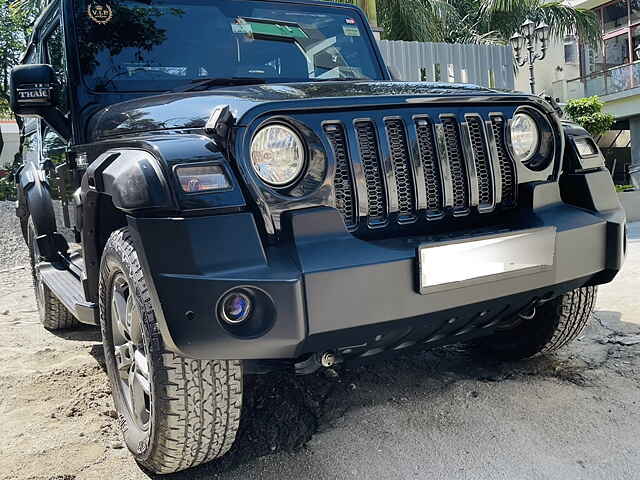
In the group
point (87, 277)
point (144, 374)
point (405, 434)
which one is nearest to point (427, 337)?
point (405, 434)

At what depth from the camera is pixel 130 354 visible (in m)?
2.35

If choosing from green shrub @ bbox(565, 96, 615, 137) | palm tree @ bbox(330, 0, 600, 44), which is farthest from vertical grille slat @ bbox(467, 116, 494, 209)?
green shrub @ bbox(565, 96, 615, 137)

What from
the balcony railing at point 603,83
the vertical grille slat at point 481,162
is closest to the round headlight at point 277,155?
the vertical grille slat at point 481,162

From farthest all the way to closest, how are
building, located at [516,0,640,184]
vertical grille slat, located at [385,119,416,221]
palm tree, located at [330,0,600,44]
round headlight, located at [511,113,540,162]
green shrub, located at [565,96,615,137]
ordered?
building, located at [516,0,640,184], green shrub, located at [565,96,615,137], palm tree, located at [330,0,600,44], round headlight, located at [511,113,540,162], vertical grille slat, located at [385,119,416,221]

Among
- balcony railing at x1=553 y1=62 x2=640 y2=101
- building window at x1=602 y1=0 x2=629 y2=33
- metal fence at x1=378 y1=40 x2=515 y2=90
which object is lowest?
metal fence at x1=378 y1=40 x2=515 y2=90

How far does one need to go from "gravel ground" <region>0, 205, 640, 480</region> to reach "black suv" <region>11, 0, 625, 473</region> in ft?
0.86

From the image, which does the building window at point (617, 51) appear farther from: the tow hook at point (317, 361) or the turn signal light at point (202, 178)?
the turn signal light at point (202, 178)

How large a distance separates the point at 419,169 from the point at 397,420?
1.09 meters

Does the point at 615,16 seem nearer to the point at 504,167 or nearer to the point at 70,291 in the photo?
the point at 504,167

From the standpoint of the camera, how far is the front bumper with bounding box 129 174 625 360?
1.84 m

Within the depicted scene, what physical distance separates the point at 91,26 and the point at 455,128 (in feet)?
6.17

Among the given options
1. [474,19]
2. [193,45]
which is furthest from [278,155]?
[474,19]

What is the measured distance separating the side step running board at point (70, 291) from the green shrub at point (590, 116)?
13157 millimetres

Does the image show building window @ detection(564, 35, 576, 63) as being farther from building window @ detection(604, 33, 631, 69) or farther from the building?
building window @ detection(604, 33, 631, 69)
